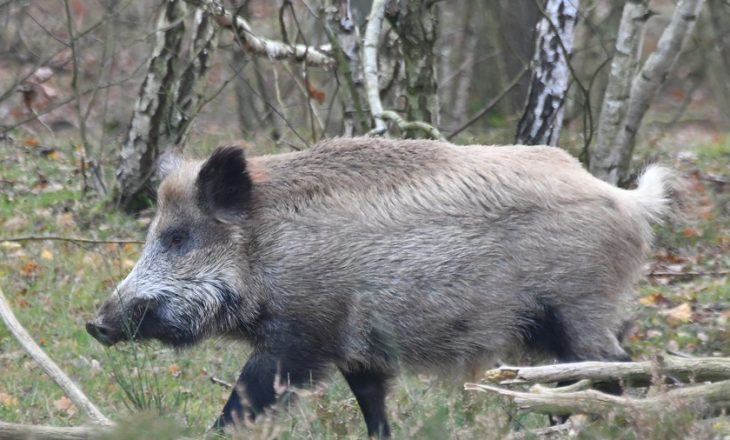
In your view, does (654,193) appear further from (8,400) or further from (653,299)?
(8,400)

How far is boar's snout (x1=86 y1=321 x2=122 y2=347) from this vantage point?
547 centimetres

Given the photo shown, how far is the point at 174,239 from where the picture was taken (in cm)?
580

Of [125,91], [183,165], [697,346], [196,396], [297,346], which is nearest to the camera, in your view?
[297,346]

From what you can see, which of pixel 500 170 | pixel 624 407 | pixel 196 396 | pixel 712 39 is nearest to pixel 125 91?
pixel 712 39

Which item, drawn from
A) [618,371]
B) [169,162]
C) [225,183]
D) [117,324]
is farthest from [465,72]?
[618,371]

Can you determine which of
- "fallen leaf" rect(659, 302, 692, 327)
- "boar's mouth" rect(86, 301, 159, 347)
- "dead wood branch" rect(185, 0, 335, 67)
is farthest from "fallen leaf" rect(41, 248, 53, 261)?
"fallen leaf" rect(659, 302, 692, 327)

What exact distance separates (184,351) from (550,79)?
371cm

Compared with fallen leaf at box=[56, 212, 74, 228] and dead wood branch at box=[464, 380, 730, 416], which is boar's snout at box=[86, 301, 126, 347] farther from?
fallen leaf at box=[56, 212, 74, 228]

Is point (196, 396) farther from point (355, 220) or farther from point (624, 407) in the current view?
point (624, 407)

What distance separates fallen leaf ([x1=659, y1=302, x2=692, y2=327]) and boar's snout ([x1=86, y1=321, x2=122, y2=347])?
12.3 ft

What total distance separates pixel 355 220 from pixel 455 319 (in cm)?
68

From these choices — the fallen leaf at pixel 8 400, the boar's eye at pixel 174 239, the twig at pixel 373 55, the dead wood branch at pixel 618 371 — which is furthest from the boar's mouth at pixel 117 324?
the twig at pixel 373 55

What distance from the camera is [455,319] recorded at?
17.8ft

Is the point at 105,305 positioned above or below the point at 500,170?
below
